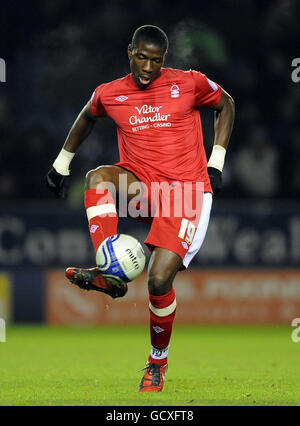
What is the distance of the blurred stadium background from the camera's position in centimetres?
1080

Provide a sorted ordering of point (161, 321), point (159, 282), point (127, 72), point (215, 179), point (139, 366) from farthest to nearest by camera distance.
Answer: point (127, 72) → point (139, 366) → point (215, 179) → point (161, 321) → point (159, 282)

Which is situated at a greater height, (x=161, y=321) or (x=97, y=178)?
(x=97, y=178)

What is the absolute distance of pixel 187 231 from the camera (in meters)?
5.12

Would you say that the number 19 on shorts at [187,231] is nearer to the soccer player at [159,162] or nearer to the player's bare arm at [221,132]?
the soccer player at [159,162]

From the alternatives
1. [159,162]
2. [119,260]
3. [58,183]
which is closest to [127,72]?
[58,183]

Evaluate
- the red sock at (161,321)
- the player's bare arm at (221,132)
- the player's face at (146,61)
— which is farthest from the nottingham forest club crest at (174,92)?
the red sock at (161,321)

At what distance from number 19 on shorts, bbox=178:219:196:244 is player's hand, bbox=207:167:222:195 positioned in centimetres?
32

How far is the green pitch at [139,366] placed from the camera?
15.7 feet

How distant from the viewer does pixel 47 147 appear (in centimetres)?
1180

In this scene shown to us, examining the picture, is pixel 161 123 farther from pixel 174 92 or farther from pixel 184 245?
pixel 184 245

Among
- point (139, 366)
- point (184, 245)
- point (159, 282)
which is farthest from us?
point (139, 366)

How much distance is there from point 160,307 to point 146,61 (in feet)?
4.77

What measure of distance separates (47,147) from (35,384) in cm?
665
